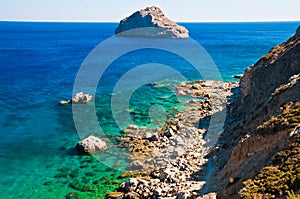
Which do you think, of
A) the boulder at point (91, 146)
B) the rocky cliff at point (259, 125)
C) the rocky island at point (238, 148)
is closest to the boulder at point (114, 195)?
the rocky island at point (238, 148)

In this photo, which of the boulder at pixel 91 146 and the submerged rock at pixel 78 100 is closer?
the boulder at pixel 91 146

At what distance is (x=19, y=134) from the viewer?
41375 mm

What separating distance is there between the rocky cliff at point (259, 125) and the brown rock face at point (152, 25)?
5500 inches

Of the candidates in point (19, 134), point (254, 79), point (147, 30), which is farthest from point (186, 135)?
point (147, 30)

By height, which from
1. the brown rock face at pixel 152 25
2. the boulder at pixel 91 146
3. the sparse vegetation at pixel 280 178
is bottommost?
the boulder at pixel 91 146

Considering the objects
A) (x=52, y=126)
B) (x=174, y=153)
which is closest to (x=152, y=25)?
(x=52, y=126)

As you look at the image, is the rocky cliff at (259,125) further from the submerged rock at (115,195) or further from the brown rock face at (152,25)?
the brown rock face at (152,25)

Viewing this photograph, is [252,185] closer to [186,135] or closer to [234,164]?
→ [234,164]

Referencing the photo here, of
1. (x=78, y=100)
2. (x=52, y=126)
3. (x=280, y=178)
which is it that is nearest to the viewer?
(x=280, y=178)

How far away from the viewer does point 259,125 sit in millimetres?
26422

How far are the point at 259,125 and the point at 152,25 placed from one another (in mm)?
159290

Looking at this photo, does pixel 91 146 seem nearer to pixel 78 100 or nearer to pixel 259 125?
pixel 259 125

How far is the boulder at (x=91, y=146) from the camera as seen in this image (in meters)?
35.8

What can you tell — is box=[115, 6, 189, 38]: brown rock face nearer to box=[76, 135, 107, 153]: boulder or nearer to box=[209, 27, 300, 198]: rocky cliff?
box=[209, 27, 300, 198]: rocky cliff
